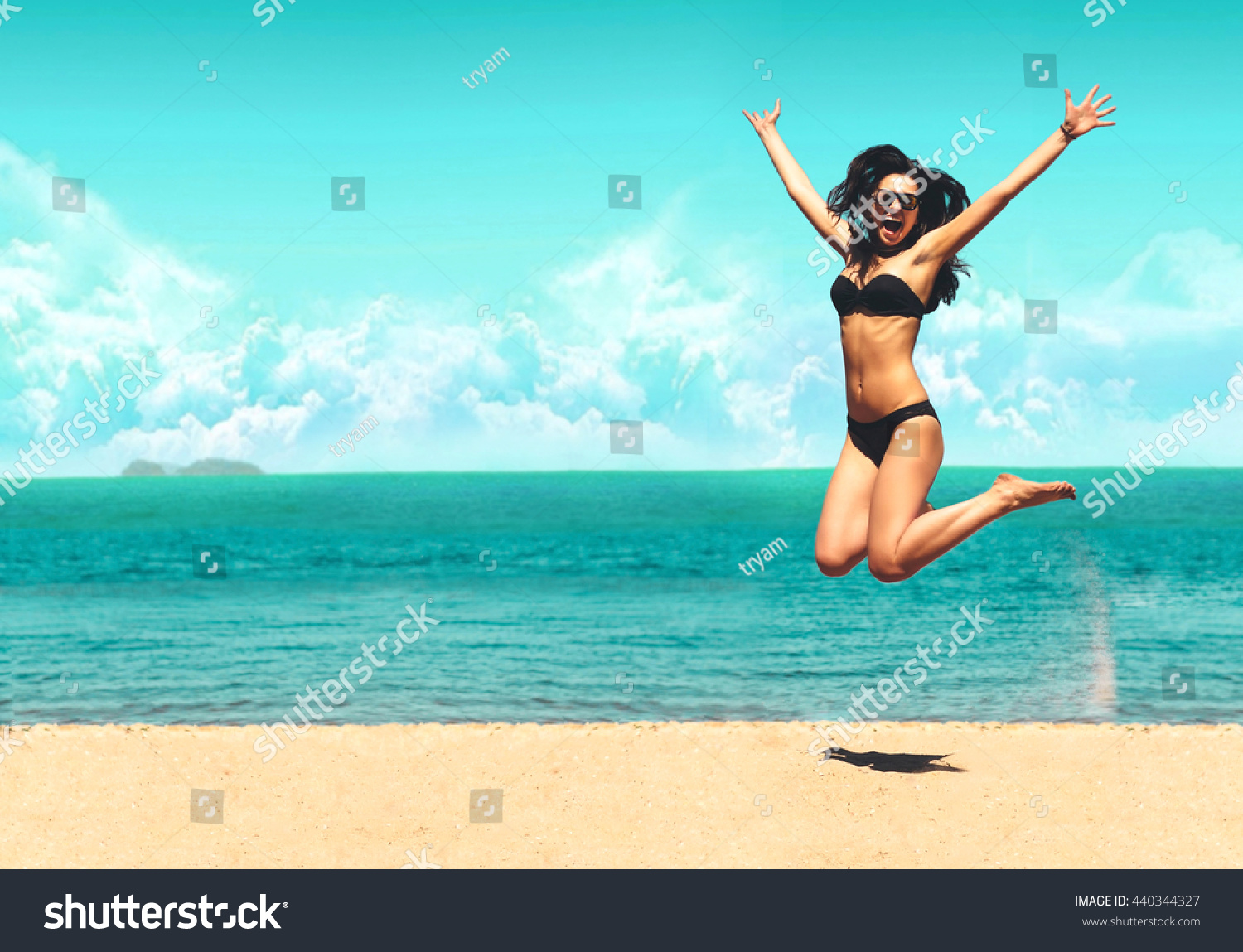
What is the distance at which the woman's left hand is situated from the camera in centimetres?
487

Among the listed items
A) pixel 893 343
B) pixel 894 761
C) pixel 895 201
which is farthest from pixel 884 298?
pixel 894 761

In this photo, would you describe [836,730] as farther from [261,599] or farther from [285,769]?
[261,599]

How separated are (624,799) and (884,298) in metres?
7.15

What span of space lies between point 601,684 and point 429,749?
23.7 ft

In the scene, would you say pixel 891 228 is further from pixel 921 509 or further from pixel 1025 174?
pixel 921 509

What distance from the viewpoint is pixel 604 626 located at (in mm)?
28578

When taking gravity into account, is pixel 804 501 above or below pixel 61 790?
above

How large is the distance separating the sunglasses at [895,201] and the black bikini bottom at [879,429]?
0.92 metres

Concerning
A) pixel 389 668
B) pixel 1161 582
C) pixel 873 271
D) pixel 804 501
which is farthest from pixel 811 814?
pixel 804 501

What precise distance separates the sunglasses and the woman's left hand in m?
0.74

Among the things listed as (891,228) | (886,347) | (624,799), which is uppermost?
(891,228)

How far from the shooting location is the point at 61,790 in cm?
1136

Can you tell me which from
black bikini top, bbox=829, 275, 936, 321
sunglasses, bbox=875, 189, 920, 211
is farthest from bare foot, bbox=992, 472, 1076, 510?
sunglasses, bbox=875, 189, 920, 211

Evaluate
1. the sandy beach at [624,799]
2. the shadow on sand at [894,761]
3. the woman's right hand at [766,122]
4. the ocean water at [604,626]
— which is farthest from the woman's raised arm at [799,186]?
the ocean water at [604,626]
